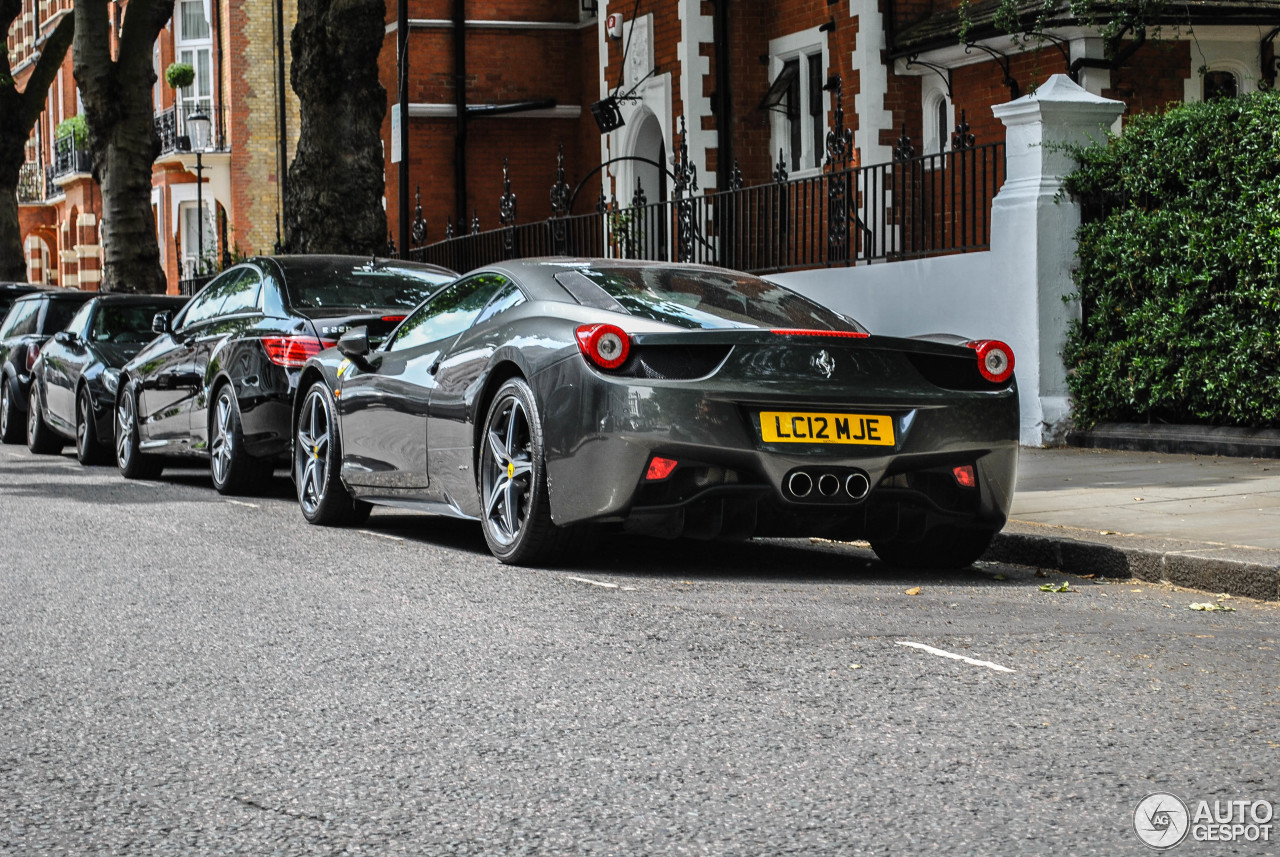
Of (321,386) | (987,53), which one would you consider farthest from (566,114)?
(321,386)

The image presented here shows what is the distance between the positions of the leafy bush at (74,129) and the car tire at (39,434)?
1400 inches

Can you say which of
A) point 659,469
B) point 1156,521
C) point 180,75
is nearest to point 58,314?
point 659,469

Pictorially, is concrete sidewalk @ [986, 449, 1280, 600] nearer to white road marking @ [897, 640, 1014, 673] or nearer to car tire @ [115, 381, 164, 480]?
white road marking @ [897, 640, 1014, 673]

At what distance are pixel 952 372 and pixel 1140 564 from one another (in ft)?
3.80

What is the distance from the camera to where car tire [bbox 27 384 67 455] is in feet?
55.1

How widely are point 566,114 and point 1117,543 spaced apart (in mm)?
25456

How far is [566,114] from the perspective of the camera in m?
32.5

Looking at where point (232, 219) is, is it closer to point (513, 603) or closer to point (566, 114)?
point (566, 114)

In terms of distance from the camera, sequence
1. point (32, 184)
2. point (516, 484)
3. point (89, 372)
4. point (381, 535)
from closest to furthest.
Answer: point (516, 484) → point (381, 535) → point (89, 372) → point (32, 184)

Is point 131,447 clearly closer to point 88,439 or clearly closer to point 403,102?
point 88,439

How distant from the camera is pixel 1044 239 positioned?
13508 millimetres

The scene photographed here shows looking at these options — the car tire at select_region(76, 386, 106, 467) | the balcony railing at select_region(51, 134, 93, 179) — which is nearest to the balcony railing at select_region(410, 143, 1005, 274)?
the car tire at select_region(76, 386, 106, 467)

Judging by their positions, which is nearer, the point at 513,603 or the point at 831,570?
the point at 513,603

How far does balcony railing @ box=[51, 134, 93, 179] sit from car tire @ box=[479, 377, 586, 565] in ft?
150
